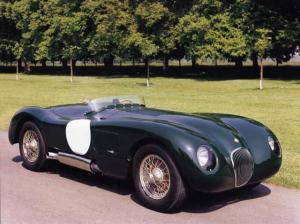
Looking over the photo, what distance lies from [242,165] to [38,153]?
3.12m

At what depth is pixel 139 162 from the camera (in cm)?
569

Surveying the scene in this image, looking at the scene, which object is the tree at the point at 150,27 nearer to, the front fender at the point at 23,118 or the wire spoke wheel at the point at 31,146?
the front fender at the point at 23,118

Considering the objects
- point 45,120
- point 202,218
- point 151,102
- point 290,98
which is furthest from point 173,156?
point 290,98

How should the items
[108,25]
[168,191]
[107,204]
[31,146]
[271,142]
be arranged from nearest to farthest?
[168,191] → [107,204] → [271,142] → [31,146] → [108,25]

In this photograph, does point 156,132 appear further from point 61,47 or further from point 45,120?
point 61,47

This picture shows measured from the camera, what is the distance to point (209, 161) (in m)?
5.27

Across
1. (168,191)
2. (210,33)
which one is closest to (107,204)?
(168,191)

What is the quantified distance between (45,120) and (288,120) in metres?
8.84

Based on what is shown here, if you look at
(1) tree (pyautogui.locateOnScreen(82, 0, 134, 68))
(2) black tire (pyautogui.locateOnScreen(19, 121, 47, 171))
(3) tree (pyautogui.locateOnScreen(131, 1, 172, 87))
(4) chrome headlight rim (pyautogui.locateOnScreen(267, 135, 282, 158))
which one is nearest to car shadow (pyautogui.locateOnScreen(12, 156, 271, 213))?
(2) black tire (pyautogui.locateOnScreen(19, 121, 47, 171))

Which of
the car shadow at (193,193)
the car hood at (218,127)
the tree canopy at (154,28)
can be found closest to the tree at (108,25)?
the tree canopy at (154,28)

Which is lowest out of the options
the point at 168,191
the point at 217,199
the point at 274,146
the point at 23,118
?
the point at 217,199

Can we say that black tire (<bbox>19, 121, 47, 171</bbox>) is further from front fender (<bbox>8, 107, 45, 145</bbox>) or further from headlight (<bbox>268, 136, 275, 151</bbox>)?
headlight (<bbox>268, 136, 275, 151</bbox>)

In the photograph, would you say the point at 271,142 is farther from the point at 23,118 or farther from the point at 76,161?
the point at 23,118

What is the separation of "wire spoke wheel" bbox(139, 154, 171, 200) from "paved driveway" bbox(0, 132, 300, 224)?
23 cm
